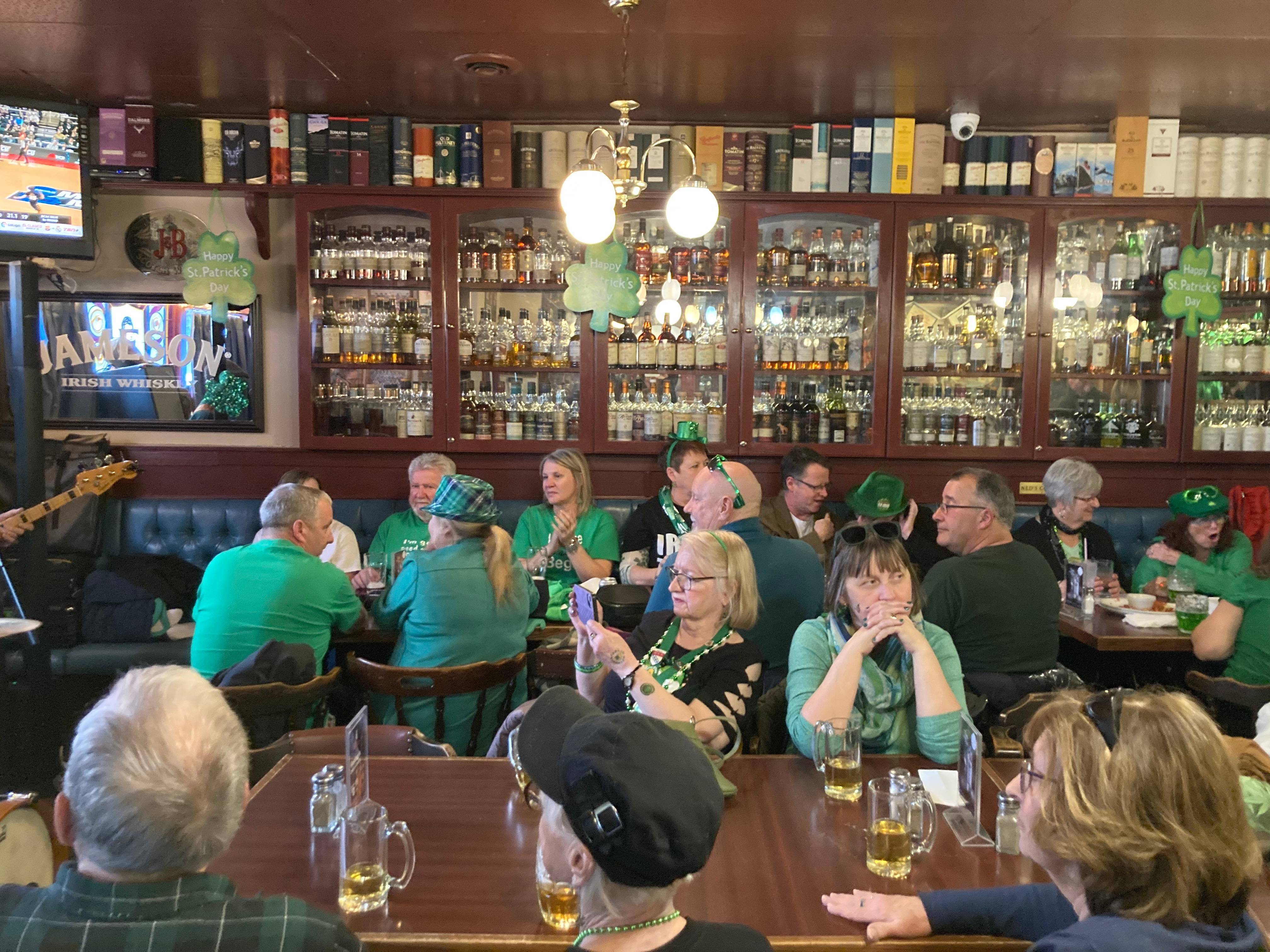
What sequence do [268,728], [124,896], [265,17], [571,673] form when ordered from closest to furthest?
[124,896] → [268,728] → [571,673] → [265,17]

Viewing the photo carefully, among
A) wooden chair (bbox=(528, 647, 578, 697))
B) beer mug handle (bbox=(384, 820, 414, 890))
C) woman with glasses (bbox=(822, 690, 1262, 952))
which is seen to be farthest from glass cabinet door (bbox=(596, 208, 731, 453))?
woman with glasses (bbox=(822, 690, 1262, 952))

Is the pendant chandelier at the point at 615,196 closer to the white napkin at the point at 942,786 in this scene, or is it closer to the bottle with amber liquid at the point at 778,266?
the bottle with amber liquid at the point at 778,266

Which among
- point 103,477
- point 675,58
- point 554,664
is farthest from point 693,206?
point 103,477

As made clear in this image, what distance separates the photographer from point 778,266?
5406 millimetres

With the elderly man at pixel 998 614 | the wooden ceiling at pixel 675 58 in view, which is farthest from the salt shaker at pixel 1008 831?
the wooden ceiling at pixel 675 58

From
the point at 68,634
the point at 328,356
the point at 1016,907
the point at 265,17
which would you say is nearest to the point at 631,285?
the point at 328,356

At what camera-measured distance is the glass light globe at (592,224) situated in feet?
10.9

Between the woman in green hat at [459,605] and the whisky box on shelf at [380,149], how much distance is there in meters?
2.61

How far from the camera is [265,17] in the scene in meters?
3.89

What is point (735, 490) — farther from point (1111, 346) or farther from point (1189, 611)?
point (1111, 346)

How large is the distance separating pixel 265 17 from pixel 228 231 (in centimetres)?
171

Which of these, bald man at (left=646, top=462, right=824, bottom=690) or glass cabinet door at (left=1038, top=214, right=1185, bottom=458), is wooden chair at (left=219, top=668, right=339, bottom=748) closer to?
bald man at (left=646, top=462, right=824, bottom=690)

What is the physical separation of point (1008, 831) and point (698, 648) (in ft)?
3.04

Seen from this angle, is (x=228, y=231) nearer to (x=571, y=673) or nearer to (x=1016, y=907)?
(x=571, y=673)
